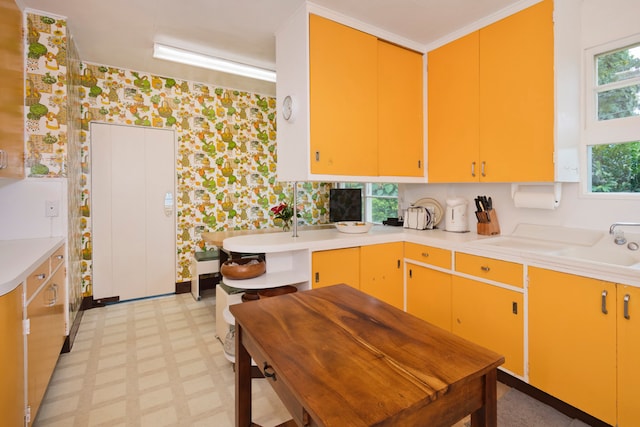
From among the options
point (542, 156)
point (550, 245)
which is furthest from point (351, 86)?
point (550, 245)

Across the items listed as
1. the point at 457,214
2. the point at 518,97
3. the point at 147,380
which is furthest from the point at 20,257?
the point at 518,97

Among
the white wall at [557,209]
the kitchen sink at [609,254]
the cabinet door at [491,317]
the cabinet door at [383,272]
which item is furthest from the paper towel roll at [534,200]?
the cabinet door at [383,272]

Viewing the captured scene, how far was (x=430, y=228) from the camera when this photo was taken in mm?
3072

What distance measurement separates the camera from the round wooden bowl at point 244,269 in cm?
219

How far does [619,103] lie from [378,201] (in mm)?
2925

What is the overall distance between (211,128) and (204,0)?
6.92ft

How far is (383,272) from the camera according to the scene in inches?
106

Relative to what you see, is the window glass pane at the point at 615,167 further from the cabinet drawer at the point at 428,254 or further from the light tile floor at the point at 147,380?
the light tile floor at the point at 147,380

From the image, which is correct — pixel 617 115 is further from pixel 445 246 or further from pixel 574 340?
pixel 574 340

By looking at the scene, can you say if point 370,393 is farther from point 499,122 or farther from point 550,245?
point 499,122

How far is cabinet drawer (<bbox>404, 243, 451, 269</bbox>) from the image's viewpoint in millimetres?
2473

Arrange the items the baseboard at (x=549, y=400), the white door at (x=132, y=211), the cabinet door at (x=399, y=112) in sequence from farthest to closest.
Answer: the white door at (x=132, y=211) < the cabinet door at (x=399, y=112) < the baseboard at (x=549, y=400)

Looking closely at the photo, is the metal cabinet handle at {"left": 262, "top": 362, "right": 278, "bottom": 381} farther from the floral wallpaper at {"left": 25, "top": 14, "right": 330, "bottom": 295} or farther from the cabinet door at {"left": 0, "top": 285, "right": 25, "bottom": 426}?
the floral wallpaper at {"left": 25, "top": 14, "right": 330, "bottom": 295}

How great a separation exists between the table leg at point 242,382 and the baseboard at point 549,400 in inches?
69.2
